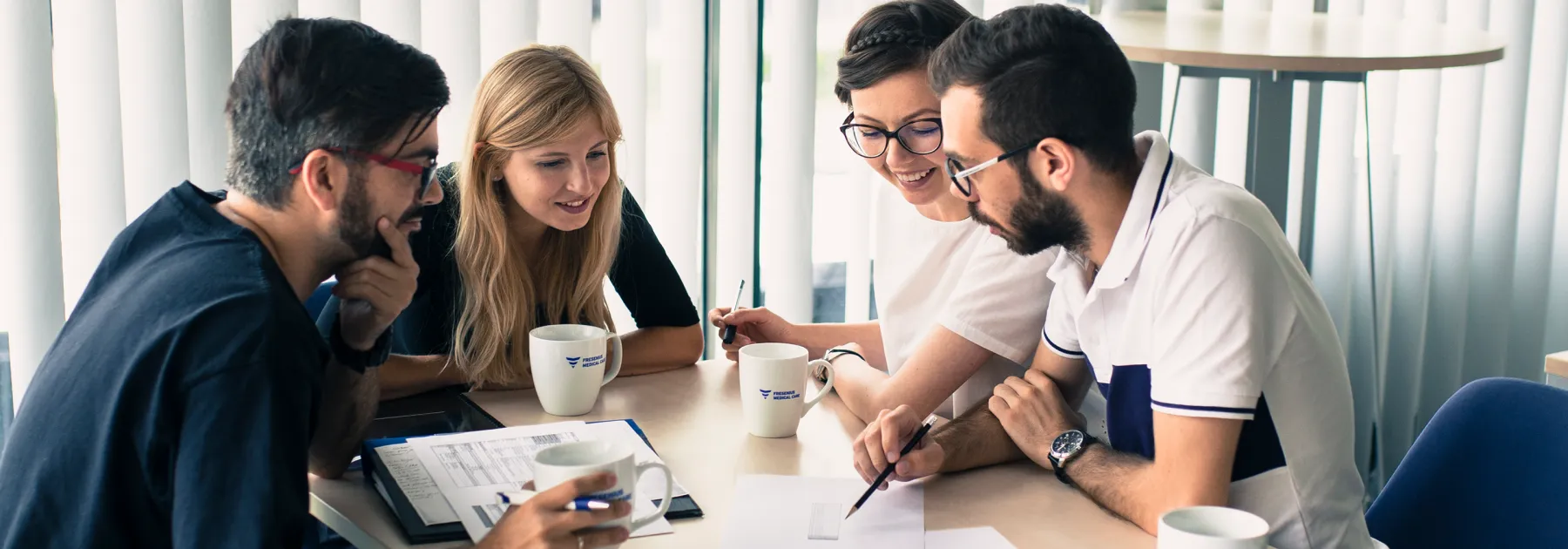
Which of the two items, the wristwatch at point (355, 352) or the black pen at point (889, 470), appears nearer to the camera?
the black pen at point (889, 470)

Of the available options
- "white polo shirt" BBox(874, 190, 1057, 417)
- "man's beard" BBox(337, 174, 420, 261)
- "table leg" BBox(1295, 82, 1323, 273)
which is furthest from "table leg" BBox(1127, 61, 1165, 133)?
"man's beard" BBox(337, 174, 420, 261)

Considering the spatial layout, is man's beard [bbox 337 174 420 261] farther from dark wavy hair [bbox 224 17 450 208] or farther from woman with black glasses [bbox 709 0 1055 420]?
woman with black glasses [bbox 709 0 1055 420]

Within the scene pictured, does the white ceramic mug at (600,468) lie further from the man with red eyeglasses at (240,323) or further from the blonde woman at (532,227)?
the blonde woman at (532,227)

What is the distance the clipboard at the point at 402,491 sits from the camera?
4.11ft

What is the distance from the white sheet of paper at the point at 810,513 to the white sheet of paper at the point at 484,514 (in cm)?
7

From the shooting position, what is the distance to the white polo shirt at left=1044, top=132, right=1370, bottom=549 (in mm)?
1270

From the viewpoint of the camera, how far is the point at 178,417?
1115 mm

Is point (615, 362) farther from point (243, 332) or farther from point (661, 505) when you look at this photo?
point (243, 332)

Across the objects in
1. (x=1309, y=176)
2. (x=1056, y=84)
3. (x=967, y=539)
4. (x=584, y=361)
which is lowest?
(x=967, y=539)

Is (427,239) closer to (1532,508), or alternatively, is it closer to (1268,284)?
(1268,284)

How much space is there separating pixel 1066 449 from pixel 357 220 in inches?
30.7

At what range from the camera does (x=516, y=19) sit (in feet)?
8.08

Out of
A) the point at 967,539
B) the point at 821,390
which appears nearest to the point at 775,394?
the point at 821,390

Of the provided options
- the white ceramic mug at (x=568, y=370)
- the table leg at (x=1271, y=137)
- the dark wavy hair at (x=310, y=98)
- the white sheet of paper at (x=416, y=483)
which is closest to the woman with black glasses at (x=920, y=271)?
the white ceramic mug at (x=568, y=370)
